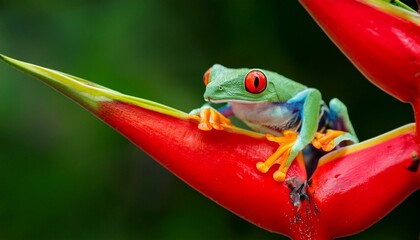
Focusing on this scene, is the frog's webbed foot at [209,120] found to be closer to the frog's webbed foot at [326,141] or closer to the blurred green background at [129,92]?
the frog's webbed foot at [326,141]

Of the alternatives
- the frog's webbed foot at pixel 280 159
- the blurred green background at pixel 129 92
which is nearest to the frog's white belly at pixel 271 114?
the frog's webbed foot at pixel 280 159

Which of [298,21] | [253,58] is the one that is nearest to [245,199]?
[253,58]

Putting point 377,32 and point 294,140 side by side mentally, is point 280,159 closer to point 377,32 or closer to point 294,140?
point 294,140

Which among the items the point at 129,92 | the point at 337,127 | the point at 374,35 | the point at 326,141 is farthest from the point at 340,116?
the point at 129,92

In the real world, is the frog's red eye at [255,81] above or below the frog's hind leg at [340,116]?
above

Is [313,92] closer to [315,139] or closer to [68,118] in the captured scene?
[315,139]

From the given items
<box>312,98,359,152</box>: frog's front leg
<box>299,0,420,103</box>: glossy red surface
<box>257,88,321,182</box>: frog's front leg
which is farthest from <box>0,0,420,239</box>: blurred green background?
<box>299,0,420,103</box>: glossy red surface

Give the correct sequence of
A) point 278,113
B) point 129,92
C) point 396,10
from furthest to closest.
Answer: point 129,92 → point 278,113 → point 396,10
